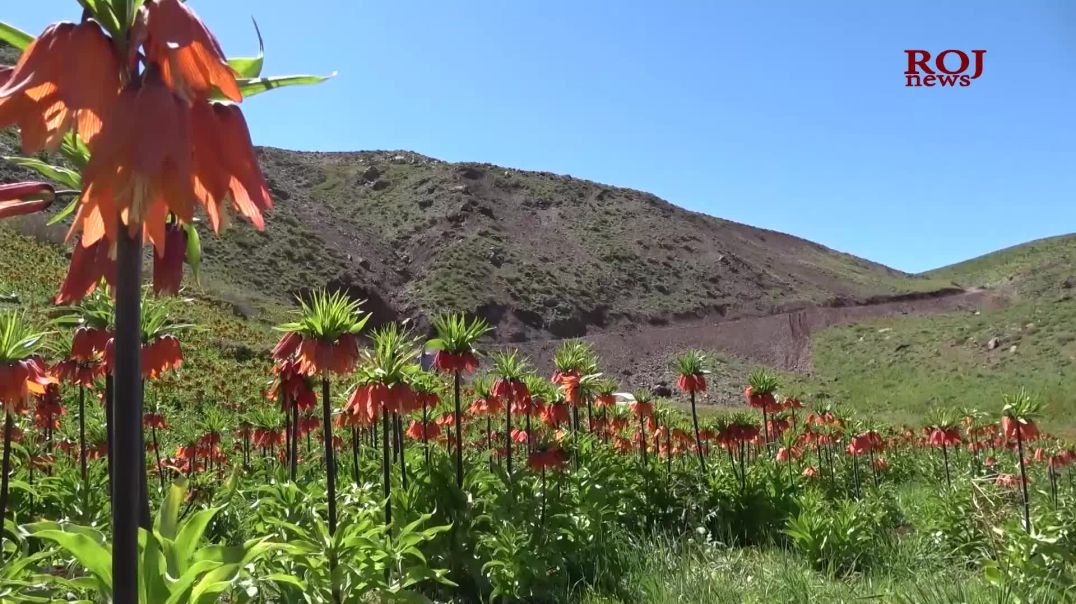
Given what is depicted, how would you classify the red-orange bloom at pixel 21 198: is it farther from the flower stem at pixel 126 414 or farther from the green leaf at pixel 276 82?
the green leaf at pixel 276 82

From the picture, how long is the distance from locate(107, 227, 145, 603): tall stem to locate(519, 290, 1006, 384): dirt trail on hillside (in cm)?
4096

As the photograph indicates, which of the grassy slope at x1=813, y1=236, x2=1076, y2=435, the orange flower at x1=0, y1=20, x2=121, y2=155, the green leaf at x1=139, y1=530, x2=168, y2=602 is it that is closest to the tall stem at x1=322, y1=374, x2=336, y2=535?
the green leaf at x1=139, y1=530, x2=168, y2=602

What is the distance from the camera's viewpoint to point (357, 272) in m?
51.6

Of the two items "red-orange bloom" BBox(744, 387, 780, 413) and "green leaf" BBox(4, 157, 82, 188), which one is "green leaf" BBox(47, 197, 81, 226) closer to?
"green leaf" BBox(4, 157, 82, 188)

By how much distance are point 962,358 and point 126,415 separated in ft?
159

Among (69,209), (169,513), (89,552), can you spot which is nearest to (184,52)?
(69,209)

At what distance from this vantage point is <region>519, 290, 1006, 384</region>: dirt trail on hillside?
4516cm

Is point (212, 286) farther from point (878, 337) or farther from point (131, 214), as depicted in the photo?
point (878, 337)

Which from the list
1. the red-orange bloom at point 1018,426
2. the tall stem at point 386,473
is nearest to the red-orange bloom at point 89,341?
the tall stem at point 386,473

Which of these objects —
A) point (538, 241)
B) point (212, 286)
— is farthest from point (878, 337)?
point (212, 286)

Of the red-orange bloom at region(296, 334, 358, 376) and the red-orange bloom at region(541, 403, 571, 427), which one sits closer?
the red-orange bloom at region(296, 334, 358, 376)

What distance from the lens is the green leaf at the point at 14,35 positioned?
4.98ft

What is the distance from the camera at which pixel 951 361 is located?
41688 mm

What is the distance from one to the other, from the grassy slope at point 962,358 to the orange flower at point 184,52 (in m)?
32.2
